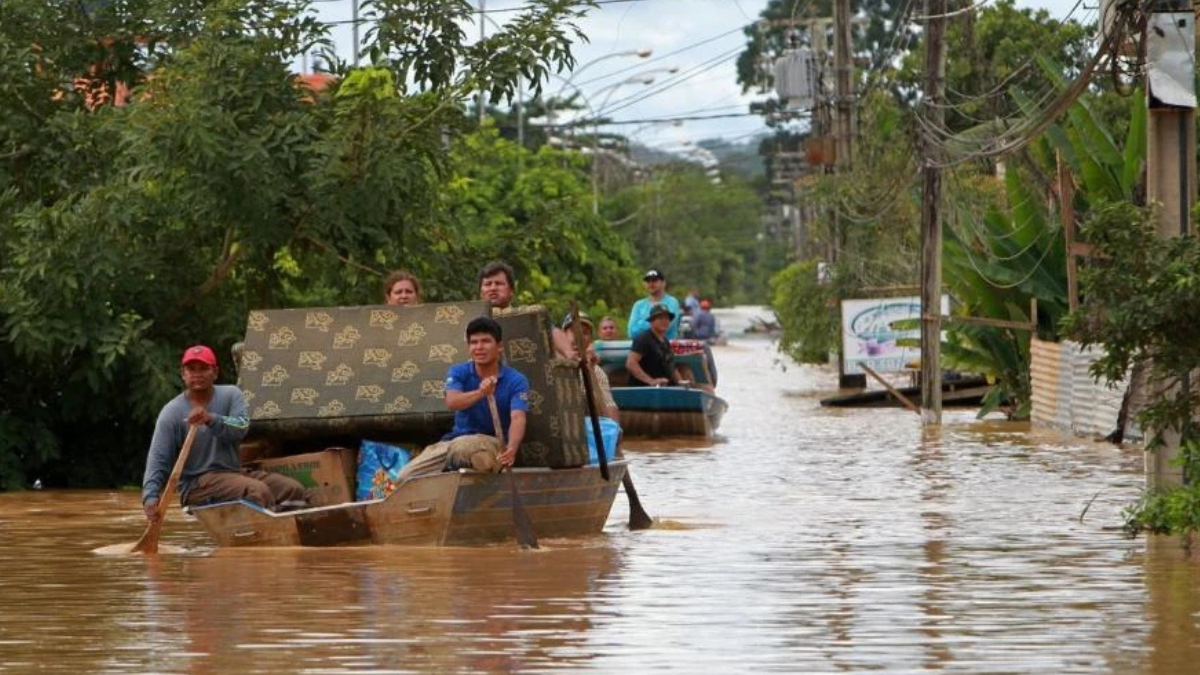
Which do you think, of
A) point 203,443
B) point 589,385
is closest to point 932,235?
point 589,385

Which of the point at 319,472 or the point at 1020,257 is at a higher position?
the point at 1020,257

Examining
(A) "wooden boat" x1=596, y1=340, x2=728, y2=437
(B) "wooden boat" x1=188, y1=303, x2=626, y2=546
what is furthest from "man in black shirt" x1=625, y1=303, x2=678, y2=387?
(B) "wooden boat" x1=188, y1=303, x2=626, y2=546

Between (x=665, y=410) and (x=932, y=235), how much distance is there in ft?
16.6

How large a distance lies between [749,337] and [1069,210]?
7974 centimetres

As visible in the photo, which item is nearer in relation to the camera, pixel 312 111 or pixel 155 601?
pixel 155 601

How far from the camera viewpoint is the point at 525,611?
12.6 meters

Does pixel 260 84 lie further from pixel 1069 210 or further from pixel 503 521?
pixel 1069 210

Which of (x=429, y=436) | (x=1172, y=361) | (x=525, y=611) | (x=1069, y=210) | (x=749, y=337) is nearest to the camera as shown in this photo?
(x=525, y=611)

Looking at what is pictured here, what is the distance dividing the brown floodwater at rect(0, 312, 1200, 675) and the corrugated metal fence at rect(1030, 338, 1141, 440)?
5.94 m

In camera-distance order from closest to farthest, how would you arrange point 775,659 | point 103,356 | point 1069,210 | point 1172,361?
point 775,659 < point 1172,361 < point 103,356 < point 1069,210

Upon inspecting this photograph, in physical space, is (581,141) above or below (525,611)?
above

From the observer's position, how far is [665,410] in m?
30.8

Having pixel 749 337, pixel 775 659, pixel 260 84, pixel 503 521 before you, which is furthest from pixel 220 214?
pixel 749 337

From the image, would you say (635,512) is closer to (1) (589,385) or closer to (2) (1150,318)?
(1) (589,385)
